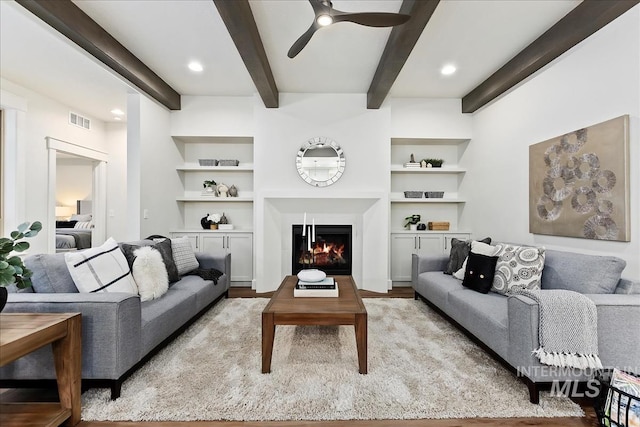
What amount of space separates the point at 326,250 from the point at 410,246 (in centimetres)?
125

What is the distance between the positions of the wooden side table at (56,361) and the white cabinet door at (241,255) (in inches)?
112

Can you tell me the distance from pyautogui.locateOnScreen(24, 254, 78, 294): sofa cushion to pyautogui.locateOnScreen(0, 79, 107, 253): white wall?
254cm

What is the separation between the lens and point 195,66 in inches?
136

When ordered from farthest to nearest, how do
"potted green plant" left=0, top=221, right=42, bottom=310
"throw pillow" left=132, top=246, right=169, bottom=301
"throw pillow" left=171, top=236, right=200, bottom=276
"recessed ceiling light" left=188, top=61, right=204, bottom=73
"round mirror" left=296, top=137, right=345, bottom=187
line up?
1. "round mirror" left=296, top=137, right=345, bottom=187
2. "recessed ceiling light" left=188, top=61, right=204, bottom=73
3. "throw pillow" left=171, top=236, right=200, bottom=276
4. "throw pillow" left=132, top=246, right=169, bottom=301
5. "potted green plant" left=0, top=221, right=42, bottom=310

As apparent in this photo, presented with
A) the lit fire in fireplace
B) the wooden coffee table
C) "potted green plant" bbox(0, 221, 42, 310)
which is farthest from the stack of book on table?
the lit fire in fireplace

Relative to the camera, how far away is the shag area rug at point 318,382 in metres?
1.69

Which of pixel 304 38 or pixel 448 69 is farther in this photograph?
pixel 448 69

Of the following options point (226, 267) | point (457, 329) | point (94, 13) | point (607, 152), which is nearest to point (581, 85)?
point (607, 152)

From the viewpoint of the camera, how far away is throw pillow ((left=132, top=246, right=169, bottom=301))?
2402 mm

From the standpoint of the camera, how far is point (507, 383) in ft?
6.44

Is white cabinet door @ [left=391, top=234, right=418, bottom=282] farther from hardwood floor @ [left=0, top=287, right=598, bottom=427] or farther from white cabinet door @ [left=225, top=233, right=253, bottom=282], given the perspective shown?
hardwood floor @ [left=0, top=287, right=598, bottom=427]

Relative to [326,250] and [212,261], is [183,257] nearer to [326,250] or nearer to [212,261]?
[212,261]


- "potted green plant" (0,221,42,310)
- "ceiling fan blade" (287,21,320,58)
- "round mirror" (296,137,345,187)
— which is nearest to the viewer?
"potted green plant" (0,221,42,310)

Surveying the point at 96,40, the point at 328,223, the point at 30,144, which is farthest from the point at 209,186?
the point at 96,40
